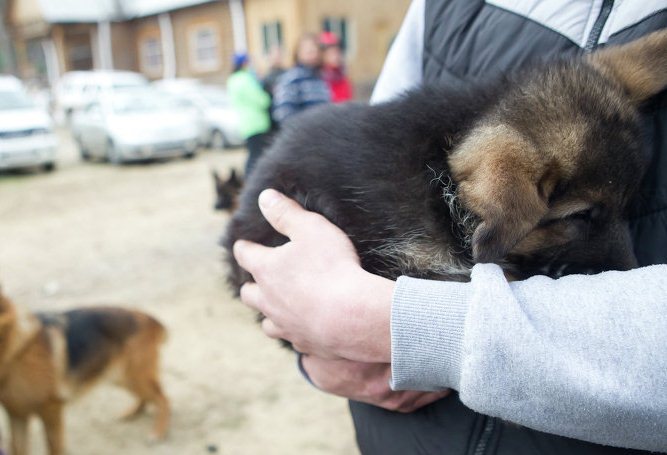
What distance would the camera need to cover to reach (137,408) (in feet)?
15.1

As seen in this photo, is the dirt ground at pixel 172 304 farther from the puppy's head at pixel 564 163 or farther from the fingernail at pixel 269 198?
the puppy's head at pixel 564 163

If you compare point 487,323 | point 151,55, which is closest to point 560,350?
point 487,323

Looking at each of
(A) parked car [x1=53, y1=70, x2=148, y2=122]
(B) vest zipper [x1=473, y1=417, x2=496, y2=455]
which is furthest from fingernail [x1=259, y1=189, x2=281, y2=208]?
(A) parked car [x1=53, y1=70, x2=148, y2=122]

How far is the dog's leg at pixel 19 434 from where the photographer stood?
3838mm

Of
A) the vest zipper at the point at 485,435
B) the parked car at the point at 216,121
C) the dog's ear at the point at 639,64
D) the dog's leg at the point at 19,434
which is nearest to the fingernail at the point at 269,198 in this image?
the vest zipper at the point at 485,435

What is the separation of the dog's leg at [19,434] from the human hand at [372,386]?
3.28 metres

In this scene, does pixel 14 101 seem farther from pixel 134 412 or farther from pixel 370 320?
pixel 370 320

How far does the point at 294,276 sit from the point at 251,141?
6.51 m

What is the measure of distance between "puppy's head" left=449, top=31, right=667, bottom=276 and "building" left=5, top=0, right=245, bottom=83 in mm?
26657

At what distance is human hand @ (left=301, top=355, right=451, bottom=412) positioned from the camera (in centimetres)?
145

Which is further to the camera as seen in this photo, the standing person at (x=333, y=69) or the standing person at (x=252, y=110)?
the standing person at (x=333, y=69)

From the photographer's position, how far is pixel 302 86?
720 cm

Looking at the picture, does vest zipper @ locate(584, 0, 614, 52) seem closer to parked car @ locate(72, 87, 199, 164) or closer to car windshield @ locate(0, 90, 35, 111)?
parked car @ locate(72, 87, 199, 164)

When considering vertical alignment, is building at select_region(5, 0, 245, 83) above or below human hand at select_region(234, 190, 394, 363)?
below
